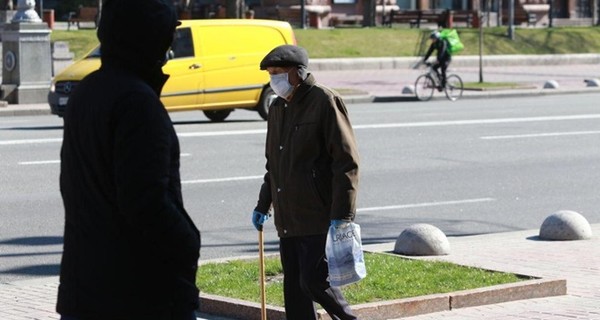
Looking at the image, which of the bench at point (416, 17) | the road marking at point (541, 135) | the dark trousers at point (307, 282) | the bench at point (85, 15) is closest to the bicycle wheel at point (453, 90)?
the road marking at point (541, 135)

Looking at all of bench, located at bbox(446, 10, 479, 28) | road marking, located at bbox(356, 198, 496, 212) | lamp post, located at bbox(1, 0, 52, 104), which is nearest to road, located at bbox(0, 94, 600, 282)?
road marking, located at bbox(356, 198, 496, 212)

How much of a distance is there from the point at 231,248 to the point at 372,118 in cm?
1362

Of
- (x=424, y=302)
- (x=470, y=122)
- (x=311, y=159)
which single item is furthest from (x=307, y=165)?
(x=470, y=122)

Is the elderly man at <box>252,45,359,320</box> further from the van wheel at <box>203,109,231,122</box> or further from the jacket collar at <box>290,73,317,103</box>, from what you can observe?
the van wheel at <box>203,109,231,122</box>

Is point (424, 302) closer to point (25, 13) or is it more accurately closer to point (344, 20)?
point (25, 13)

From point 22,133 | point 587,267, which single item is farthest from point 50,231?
point 22,133

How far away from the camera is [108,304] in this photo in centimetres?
396

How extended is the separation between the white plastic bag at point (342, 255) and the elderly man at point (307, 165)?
14 cm

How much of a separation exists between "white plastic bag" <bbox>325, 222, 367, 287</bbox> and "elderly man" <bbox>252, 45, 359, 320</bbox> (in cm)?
14

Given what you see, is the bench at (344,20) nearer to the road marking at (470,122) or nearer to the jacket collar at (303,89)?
the road marking at (470,122)

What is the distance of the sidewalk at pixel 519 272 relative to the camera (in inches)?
326

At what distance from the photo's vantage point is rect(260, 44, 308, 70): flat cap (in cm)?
663

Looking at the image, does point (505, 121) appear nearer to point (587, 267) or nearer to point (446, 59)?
point (446, 59)

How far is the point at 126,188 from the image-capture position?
3.88 m
